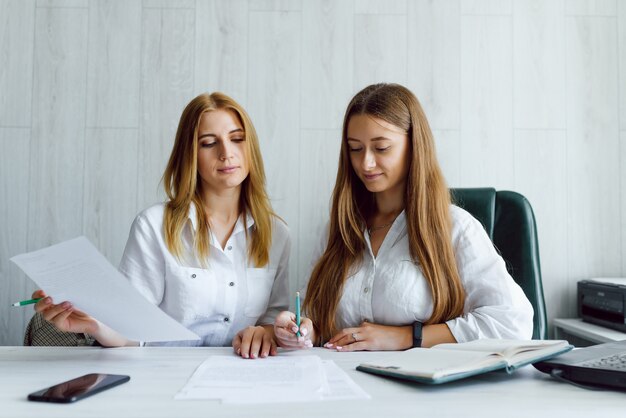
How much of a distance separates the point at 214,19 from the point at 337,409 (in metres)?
1.96

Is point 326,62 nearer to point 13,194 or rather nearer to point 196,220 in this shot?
point 196,220

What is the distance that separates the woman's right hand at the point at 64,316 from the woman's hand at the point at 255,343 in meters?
0.37

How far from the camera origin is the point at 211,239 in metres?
1.68

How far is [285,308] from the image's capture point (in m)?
1.77

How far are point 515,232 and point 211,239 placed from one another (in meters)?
1.04

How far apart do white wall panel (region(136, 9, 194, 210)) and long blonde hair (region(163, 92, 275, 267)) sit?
0.60 m

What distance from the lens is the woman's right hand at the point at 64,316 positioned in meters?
1.21

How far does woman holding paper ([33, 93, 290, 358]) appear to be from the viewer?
64.5 inches

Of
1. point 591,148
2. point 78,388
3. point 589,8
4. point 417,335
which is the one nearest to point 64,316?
point 78,388

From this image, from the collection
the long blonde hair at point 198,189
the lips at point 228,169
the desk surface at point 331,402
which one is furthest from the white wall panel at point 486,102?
the desk surface at point 331,402

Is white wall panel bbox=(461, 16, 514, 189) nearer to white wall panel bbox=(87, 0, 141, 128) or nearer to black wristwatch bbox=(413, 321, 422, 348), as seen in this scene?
black wristwatch bbox=(413, 321, 422, 348)

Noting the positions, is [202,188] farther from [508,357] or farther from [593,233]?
[593,233]

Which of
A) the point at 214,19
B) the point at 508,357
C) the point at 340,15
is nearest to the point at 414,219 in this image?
the point at 508,357

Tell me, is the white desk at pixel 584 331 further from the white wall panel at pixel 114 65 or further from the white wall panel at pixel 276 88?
the white wall panel at pixel 114 65
